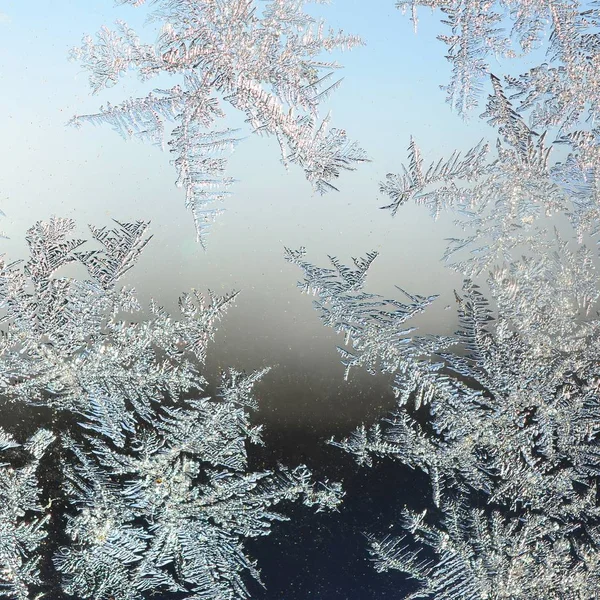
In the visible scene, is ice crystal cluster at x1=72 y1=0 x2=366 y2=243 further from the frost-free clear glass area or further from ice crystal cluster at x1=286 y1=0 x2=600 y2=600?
ice crystal cluster at x1=286 y1=0 x2=600 y2=600

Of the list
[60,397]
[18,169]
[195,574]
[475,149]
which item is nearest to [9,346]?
[60,397]

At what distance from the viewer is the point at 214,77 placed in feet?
1.70

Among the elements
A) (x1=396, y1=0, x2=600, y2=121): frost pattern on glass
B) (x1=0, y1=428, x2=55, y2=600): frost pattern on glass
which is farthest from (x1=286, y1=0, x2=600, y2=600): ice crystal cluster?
(x1=0, y1=428, x2=55, y2=600): frost pattern on glass

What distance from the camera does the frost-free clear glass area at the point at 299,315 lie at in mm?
519

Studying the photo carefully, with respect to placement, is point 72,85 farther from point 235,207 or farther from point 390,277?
point 390,277

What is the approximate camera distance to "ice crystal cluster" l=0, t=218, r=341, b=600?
0.52 meters

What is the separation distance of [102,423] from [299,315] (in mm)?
228

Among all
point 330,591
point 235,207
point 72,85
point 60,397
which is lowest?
point 330,591

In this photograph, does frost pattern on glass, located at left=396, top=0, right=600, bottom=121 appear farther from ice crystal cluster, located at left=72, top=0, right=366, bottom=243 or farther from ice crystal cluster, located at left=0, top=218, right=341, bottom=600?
ice crystal cluster, located at left=0, top=218, right=341, bottom=600

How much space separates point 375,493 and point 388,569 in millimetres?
88

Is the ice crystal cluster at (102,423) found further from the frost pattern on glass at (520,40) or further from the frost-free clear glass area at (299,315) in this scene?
the frost pattern on glass at (520,40)

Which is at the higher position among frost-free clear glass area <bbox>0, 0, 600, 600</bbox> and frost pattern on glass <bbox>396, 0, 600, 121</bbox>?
frost pattern on glass <bbox>396, 0, 600, 121</bbox>

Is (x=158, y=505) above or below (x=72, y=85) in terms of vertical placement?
below

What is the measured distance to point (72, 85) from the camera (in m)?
0.52
